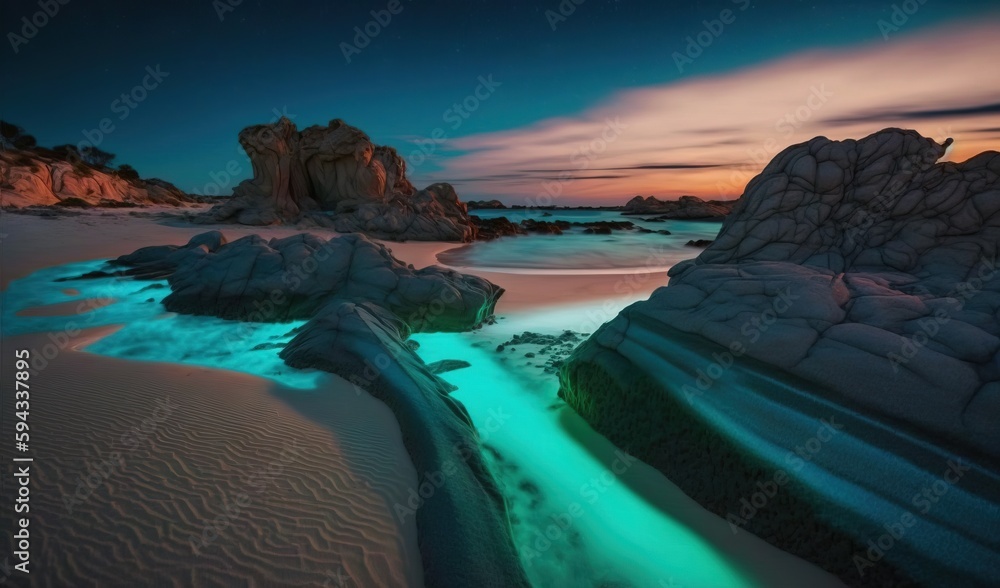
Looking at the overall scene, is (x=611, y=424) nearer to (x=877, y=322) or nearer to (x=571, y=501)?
(x=571, y=501)

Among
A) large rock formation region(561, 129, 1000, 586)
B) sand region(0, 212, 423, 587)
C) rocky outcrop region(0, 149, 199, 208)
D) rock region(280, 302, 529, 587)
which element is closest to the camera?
sand region(0, 212, 423, 587)

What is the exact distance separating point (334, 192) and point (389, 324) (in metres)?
25.7

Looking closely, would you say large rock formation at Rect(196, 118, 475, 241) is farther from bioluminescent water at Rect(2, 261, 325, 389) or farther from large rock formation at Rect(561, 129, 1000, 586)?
large rock formation at Rect(561, 129, 1000, 586)

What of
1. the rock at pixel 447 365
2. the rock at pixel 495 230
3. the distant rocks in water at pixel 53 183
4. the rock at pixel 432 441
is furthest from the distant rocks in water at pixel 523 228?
the distant rocks in water at pixel 53 183

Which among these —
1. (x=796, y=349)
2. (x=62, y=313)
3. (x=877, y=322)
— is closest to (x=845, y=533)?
(x=796, y=349)

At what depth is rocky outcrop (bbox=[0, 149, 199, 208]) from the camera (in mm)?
25641

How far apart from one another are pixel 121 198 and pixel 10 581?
48.7 metres

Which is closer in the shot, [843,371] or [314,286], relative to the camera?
[843,371]

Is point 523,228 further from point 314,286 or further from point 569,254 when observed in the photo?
point 314,286

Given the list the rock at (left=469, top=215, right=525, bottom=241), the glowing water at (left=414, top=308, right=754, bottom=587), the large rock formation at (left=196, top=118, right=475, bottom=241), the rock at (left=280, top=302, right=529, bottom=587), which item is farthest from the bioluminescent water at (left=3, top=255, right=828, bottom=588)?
the rock at (left=469, top=215, right=525, bottom=241)

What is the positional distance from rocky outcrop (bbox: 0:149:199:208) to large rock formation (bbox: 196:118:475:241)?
39.1 ft

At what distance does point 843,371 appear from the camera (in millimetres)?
3449

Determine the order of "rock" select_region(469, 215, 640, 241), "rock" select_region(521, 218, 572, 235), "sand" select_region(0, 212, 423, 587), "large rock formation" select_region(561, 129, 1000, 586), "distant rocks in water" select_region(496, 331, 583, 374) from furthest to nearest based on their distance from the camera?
"rock" select_region(521, 218, 572, 235), "rock" select_region(469, 215, 640, 241), "distant rocks in water" select_region(496, 331, 583, 374), "large rock formation" select_region(561, 129, 1000, 586), "sand" select_region(0, 212, 423, 587)

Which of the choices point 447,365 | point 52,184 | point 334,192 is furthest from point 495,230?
point 52,184
